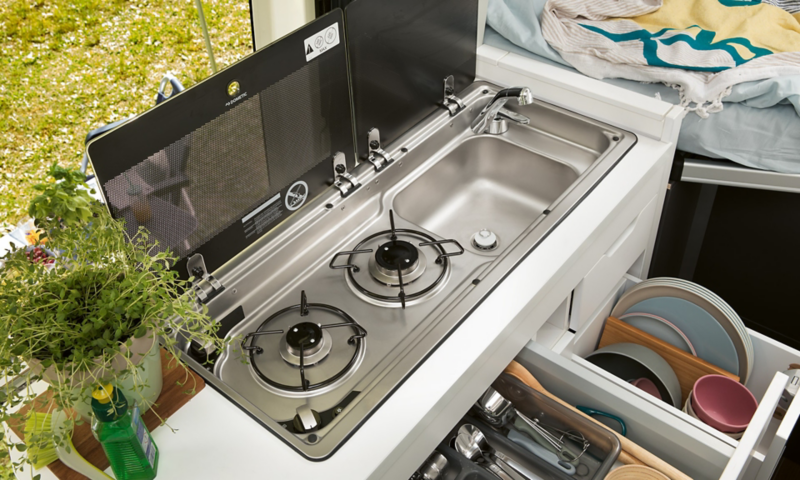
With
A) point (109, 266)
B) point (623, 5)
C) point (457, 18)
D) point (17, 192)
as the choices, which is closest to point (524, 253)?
point (457, 18)

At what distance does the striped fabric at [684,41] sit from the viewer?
4.94 feet

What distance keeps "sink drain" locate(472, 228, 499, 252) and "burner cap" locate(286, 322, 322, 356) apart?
0.42 metres

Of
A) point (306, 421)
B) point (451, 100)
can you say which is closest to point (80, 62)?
point (451, 100)

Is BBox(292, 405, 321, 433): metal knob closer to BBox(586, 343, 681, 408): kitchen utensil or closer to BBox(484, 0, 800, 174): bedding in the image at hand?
BBox(586, 343, 681, 408): kitchen utensil

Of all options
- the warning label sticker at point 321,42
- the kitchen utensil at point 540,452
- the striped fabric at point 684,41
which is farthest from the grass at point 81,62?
the kitchen utensil at point 540,452

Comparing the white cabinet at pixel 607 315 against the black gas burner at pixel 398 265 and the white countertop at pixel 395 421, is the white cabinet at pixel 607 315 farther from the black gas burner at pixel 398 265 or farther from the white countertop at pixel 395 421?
the black gas burner at pixel 398 265

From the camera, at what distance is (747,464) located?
3.49ft

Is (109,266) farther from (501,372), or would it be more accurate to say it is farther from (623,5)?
(623,5)

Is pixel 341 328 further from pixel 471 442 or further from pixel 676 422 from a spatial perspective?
pixel 676 422

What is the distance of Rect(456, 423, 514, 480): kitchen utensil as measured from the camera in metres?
1.13

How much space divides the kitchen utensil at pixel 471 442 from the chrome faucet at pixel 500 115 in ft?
2.16

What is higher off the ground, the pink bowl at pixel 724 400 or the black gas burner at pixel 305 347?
the black gas burner at pixel 305 347

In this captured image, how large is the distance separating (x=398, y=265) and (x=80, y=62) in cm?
271

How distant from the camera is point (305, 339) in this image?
1.07 metres
